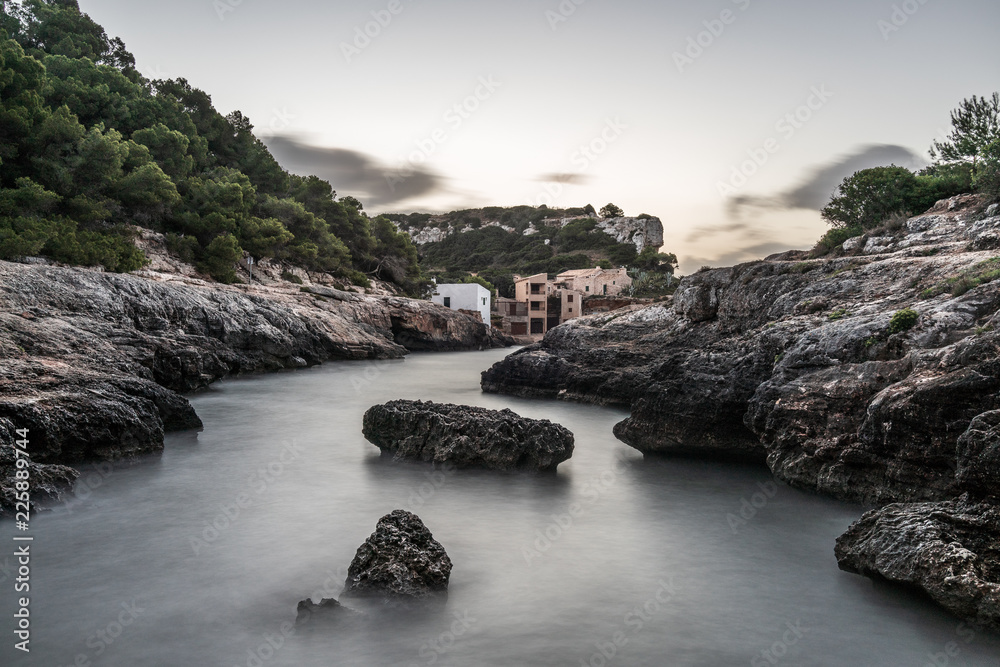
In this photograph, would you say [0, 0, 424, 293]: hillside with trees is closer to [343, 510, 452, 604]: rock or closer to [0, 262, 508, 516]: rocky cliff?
[0, 262, 508, 516]: rocky cliff

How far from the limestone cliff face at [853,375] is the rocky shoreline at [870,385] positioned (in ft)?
0.06

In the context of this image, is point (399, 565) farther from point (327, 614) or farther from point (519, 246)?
point (519, 246)

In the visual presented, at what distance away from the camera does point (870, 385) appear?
24.5 feet

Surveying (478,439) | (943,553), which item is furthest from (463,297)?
(943,553)

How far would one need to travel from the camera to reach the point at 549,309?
6228cm

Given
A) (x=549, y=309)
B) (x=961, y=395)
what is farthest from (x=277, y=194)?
(x=961, y=395)

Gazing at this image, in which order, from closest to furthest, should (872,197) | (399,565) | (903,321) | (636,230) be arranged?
(399,565), (903,321), (872,197), (636,230)

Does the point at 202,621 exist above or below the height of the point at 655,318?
below

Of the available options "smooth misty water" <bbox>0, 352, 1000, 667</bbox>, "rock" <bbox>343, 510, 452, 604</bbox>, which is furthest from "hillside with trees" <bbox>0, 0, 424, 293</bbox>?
"rock" <bbox>343, 510, 452, 604</bbox>

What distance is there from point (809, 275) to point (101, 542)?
1392 cm

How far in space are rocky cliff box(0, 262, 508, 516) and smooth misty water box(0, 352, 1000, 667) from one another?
784 mm

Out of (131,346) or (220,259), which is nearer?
(131,346)

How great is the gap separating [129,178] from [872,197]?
106 feet

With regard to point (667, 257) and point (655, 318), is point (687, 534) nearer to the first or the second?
point (655, 318)
